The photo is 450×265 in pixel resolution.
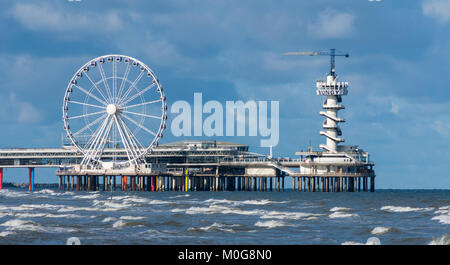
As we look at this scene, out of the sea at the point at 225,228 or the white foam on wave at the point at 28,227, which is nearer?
the sea at the point at 225,228

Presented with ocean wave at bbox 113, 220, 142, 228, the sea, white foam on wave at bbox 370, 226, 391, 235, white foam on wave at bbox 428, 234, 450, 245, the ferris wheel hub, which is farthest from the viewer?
the ferris wheel hub

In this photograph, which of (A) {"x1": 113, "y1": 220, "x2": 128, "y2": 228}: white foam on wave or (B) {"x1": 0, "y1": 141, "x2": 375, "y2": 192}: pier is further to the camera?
(B) {"x1": 0, "y1": 141, "x2": 375, "y2": 192}: pier

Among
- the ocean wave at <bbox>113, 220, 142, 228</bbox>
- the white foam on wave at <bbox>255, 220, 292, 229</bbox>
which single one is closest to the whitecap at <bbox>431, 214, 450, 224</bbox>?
the white foam on wave at <bbox>255, 220, 292, 229</bbox>

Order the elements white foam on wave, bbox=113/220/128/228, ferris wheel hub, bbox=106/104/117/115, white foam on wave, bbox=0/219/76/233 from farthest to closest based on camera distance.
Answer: ferris wheel hub, bbox=106/104/117/115 → white foam on wave, bbox=113/220/128/228 → white foam on wave, bbox=0/219/76/233

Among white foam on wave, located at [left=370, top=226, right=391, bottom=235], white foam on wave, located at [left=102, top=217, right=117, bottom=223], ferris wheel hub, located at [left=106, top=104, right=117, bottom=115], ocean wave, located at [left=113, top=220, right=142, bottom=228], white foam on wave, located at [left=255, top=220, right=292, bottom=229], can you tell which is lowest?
white foam on wave, located at [left=102, top=217, right=117, bottom=223]

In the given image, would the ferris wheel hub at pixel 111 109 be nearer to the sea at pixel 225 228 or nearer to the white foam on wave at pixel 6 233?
the sea at pixel 225 228

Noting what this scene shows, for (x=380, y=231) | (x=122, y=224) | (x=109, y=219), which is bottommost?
(x=109, y=219)

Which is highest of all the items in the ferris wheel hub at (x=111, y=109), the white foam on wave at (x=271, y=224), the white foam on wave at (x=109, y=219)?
the ferris wheel hub at (x=111, y=109)

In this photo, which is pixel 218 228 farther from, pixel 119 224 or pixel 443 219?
pixel 443 219

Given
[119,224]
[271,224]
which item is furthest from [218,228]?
[119,224]

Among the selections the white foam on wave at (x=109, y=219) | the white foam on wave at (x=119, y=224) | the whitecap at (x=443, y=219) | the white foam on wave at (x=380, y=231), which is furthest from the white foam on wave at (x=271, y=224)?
the whitecap at (x=443, y=219)

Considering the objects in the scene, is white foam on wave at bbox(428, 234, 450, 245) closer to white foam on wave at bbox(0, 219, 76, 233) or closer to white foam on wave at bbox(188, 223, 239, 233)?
white foam on wave at bbox(188, 223, 239, 233)
